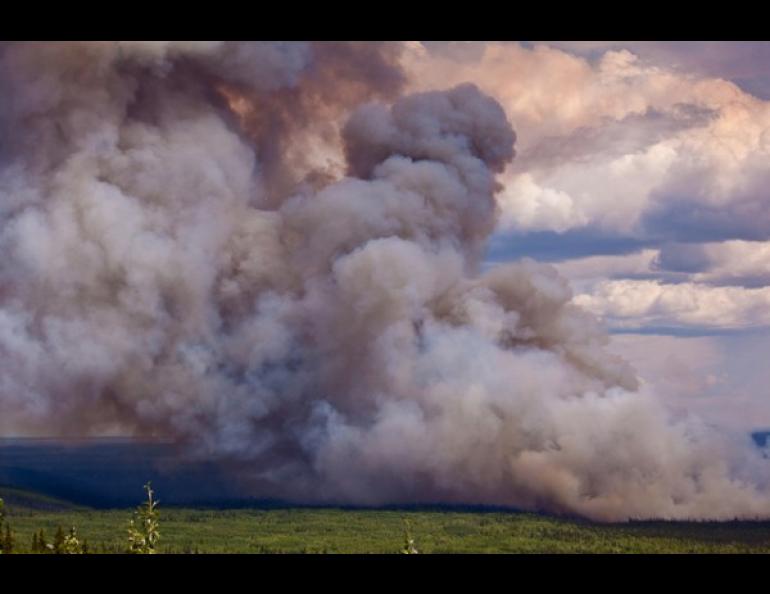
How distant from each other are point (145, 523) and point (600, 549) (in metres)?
61.3

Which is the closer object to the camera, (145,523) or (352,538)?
(145,523)
